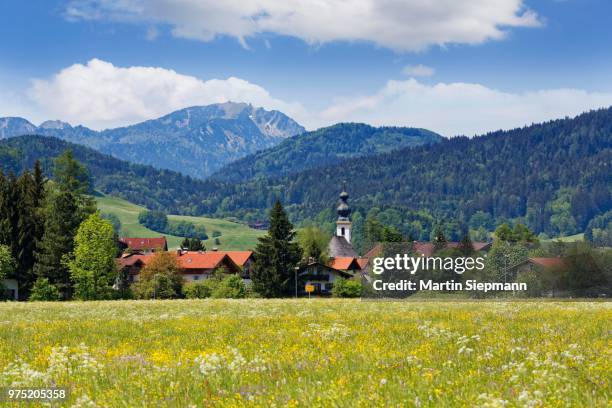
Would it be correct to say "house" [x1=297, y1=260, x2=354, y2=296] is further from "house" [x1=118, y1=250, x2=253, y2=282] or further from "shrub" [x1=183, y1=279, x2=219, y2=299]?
"house" [x1=118, y1=250, x2=253, y2=282]

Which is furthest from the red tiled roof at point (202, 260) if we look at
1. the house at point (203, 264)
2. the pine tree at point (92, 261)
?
the pine tree at point (92, 261)

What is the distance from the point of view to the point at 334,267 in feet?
447

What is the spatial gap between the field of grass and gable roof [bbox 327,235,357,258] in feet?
445

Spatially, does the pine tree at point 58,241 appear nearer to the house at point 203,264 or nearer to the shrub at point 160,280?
the shrub at point 160,280

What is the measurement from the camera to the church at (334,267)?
99.8 metres

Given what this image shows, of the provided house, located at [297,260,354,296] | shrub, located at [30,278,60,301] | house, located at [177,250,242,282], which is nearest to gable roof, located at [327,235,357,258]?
house, located at [177,250,242,282]

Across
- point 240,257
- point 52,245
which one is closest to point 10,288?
point 52,245

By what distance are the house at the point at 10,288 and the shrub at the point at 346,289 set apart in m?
39.5

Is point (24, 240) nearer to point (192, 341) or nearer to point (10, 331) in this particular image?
point (10, 331)

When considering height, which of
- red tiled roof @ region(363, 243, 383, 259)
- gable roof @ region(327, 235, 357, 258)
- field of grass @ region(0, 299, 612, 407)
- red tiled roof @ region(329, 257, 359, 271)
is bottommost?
field of grass @ region(0, 299, 612, 407)

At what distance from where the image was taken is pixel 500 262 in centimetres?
3675

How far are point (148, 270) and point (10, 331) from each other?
74.0m

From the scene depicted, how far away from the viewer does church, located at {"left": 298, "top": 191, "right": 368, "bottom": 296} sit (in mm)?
99750

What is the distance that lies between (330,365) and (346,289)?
3027 inches
